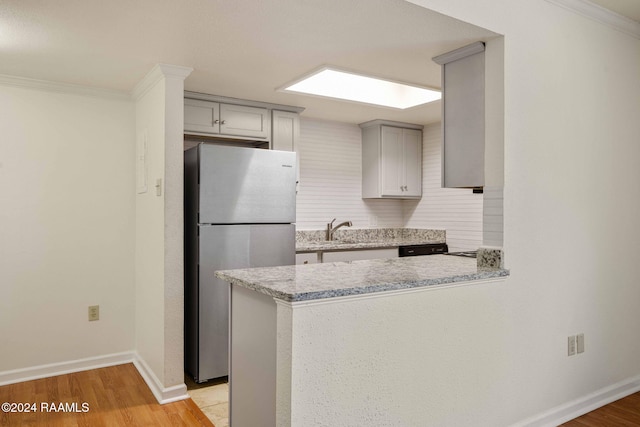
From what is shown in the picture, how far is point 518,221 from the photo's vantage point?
2469 mm

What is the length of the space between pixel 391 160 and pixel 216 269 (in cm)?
251

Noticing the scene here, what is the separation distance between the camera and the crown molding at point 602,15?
2.66 metres

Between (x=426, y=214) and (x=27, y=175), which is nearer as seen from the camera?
(x=27, y=175)

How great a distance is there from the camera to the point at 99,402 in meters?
2.96

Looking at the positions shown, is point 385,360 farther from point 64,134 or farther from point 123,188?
point 64,134

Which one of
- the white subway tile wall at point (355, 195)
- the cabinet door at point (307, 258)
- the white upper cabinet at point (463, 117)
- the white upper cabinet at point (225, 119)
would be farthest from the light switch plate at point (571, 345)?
the white upper cabinet at point (225, 119)

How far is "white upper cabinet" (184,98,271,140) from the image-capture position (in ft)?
12.0

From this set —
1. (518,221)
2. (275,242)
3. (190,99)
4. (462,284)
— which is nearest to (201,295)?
(275,242)

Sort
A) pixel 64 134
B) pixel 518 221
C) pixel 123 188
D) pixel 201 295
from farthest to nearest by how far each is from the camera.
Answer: pixel 123 188 → pixel 64 134 → pixel 201 295 → pixel 518 221

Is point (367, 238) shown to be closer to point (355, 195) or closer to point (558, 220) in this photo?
point (355, 195)

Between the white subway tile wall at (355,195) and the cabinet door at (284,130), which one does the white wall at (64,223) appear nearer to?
the cabinet door at (284,130)

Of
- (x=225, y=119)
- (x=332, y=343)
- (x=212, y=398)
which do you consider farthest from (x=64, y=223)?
(x=332, y=343)

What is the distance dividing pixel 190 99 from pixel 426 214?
Result: 290 cm

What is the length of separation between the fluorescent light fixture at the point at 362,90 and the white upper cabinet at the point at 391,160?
632 mm
